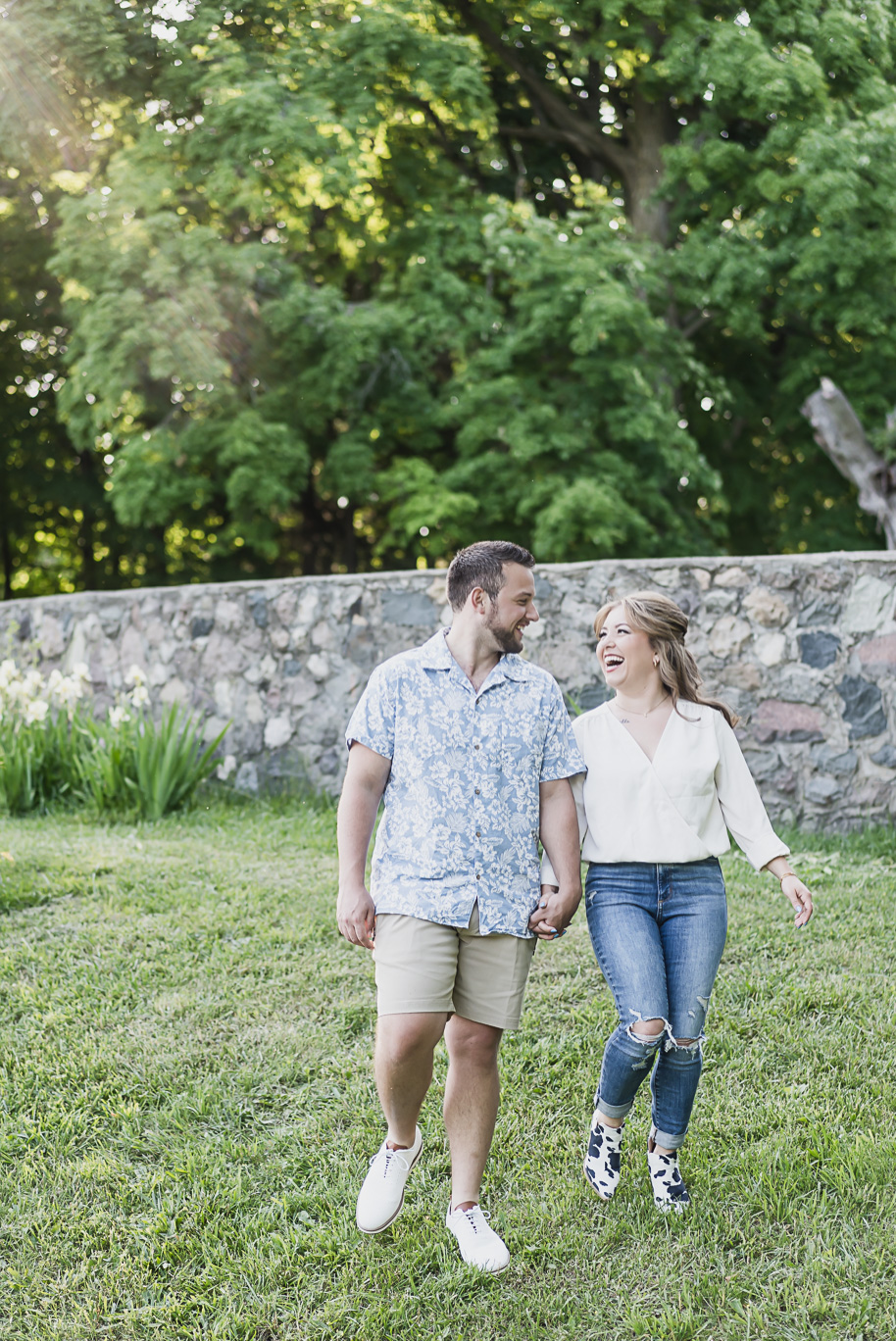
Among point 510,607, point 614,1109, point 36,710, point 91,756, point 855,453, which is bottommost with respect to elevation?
point 614,1109

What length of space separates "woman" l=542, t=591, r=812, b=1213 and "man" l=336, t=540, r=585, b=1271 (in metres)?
0.14

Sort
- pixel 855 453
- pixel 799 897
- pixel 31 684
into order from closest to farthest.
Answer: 1. pixel 799 897
2. pixel 31 684
3. pixel 855 453

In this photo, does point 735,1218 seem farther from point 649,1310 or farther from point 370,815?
point 370,815

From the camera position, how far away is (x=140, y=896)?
499cm

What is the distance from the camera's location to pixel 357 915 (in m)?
2.52

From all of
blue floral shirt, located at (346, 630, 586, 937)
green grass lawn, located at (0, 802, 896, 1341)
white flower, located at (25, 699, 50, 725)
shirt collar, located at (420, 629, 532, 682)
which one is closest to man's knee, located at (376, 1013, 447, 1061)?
blue floral shirt, located at (346, 630, 586, 937)

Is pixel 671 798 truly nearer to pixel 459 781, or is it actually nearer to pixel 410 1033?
pixel 459 781

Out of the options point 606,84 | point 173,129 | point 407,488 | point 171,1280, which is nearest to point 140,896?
point 171,1280

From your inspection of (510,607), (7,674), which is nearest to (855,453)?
(7,674)

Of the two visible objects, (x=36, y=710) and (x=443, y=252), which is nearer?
Result: (x=36, y=710)

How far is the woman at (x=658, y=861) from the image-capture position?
8.43 feet

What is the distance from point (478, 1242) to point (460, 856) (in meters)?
0.92

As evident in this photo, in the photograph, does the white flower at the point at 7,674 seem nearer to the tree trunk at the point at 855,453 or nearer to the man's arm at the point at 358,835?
the man's arm at the point at 358,835

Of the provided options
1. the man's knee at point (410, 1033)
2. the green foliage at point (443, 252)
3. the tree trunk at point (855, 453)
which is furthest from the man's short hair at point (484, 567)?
the tree trunk at point (855, 453)
